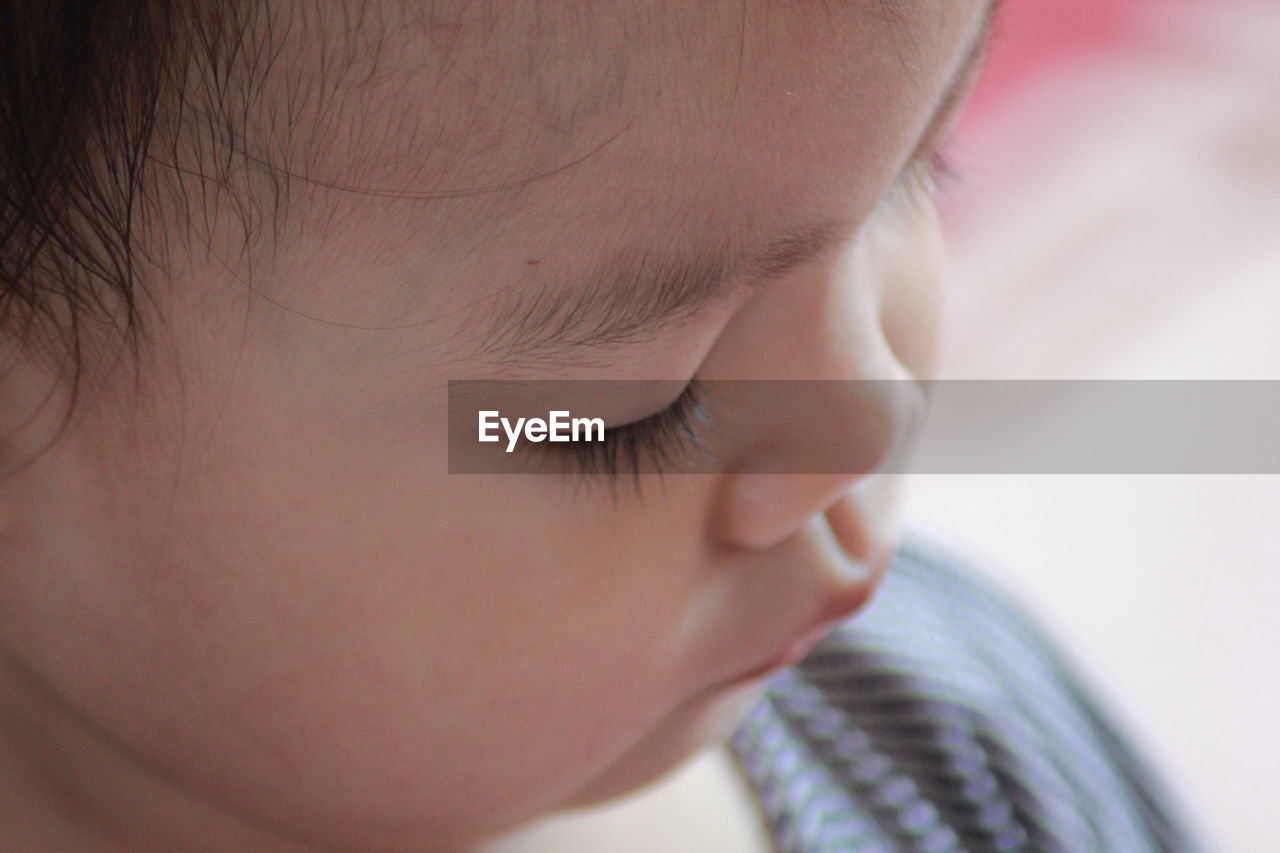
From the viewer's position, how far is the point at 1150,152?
104 cm

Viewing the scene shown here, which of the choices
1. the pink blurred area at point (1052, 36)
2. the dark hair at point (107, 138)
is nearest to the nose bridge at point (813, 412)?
the dark hair at point (107, 138)

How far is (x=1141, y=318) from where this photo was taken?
3.04ft

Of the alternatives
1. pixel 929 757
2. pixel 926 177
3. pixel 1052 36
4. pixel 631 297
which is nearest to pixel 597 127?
pixel 631 297

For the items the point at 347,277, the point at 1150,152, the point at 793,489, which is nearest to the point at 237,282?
the point at 347,277

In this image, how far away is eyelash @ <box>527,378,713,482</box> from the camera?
31 centimetres

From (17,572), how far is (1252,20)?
1.09 meters

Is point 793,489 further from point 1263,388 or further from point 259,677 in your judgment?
point 1263,388

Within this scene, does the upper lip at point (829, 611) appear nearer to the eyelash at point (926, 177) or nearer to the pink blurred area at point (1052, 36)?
the eyelash at point (926, 177)

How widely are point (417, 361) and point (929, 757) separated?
0.29 m

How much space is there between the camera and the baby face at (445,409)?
25 centimetres

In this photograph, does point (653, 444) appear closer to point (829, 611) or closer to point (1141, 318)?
point (829, 611)

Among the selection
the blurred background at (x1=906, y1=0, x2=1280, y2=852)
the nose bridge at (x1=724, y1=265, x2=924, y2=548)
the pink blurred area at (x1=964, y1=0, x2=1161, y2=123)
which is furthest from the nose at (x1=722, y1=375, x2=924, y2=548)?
the pink blurred area at (x1=964, y1=0, x2=1161, y2=123)

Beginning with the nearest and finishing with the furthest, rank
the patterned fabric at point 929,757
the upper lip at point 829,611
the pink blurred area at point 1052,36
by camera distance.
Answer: the upper lip at point 829,611
the patterned fabric at point 929,757
the pink blurred area at point 1052,36

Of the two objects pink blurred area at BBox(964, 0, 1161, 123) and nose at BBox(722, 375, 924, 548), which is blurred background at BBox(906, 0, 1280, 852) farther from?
nose at BBox(722, 375, 924, 548)
